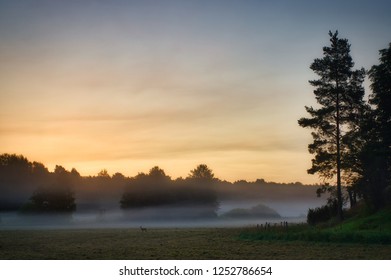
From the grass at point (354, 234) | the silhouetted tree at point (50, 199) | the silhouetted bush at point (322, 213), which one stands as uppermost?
the silhouetted tree at point (50, 199)

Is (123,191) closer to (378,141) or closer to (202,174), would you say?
(202,174)

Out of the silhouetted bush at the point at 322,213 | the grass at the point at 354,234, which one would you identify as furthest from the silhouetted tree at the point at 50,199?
the grass at the point at 354,234

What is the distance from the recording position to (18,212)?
74.0m

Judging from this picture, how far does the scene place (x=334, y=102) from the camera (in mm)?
43250

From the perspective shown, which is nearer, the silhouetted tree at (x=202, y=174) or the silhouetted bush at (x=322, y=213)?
the silhouetted bush at (x=322, y=213)

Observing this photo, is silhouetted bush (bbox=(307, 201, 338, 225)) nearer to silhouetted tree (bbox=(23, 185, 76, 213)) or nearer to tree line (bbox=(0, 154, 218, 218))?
tree line (bbox=(0, 154, 218, 218))

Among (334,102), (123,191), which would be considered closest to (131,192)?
(123,191)

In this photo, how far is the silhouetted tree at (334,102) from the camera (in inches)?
1682

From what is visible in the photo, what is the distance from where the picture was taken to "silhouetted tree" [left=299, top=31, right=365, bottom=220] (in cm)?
4272

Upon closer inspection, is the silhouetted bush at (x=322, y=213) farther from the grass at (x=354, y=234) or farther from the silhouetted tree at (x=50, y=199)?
the silhouetted tree at (x=50, y=199)

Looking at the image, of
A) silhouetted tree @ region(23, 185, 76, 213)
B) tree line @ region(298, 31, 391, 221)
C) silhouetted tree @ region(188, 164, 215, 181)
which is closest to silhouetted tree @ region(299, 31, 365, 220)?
tree line @ region(298, 31, 391, 221)

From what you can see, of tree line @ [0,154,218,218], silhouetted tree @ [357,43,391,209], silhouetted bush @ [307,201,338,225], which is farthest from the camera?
tree line @ [0,154,218,218]

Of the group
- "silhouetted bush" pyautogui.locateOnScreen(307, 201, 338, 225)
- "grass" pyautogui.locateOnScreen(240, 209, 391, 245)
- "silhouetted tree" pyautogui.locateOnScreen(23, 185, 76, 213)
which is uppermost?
"silhouetted tree" pyautogui.locateOnScreen(23, 185, 76, 213)
